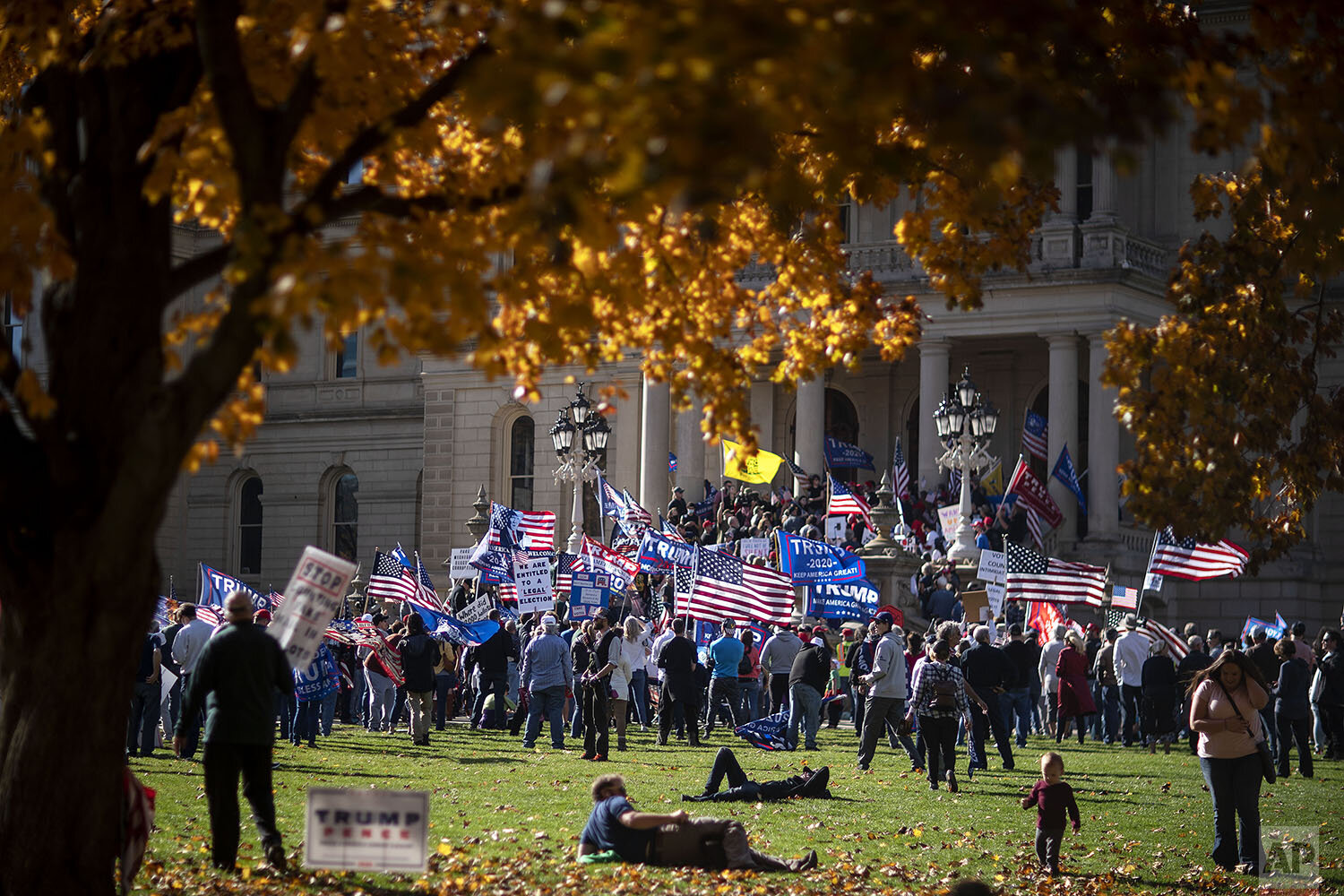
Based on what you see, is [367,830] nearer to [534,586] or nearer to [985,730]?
[985,730]

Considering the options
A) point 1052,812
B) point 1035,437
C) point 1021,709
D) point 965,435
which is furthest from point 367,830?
point 1035,437

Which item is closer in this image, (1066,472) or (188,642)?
(188,642)

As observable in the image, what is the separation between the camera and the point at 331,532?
188 ft

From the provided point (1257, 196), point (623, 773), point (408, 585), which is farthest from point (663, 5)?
point (408, 585)

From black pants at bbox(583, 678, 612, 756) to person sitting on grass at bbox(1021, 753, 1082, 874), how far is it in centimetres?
874

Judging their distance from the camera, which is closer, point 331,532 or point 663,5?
point 663,5

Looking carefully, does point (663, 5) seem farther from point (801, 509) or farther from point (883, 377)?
point (883, 377)

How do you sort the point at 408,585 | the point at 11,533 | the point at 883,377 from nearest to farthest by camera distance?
the point at 11,533, the point at 408,585, the point at 883,377

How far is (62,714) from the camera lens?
8789mm

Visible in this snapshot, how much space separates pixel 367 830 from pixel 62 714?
5.20 feet

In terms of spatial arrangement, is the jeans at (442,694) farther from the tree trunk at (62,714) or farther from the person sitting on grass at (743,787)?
the tree trunk at (62,714)

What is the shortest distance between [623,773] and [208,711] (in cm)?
791

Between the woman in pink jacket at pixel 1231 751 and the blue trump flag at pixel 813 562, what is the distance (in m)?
13.5

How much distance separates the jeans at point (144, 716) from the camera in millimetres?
19812
